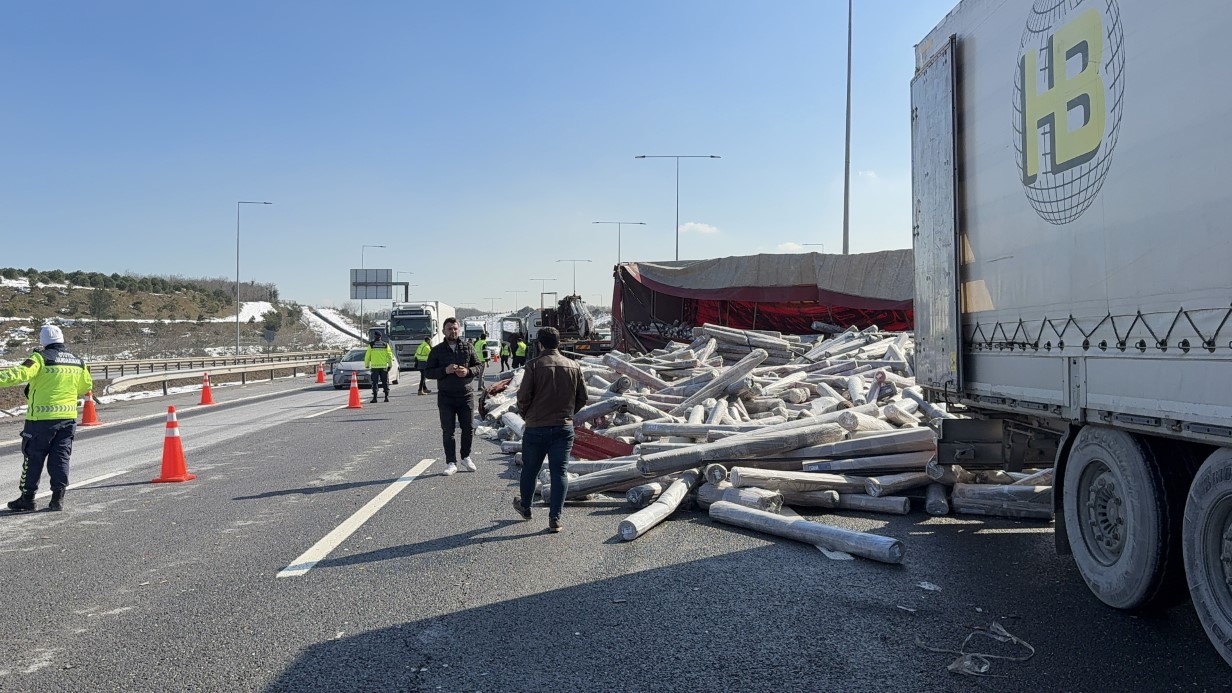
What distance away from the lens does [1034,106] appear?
200 inches

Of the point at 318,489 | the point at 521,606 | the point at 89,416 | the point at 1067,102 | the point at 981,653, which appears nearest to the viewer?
the point at 981,653

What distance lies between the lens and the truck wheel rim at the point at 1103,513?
468 cm

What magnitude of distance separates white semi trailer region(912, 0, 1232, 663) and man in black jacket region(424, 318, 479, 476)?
5.63m

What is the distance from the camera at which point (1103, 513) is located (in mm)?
4863

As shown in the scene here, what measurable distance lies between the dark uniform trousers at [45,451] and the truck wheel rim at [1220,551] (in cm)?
883

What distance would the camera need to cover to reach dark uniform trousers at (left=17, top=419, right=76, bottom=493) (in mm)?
8055

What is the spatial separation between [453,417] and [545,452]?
10.1ft

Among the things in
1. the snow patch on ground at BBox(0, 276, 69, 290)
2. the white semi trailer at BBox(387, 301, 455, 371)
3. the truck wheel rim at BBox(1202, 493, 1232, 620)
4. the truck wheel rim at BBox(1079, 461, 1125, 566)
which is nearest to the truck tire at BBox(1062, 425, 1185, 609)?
the truck wheel rim at BBox(1079, 461, 1125, 566)

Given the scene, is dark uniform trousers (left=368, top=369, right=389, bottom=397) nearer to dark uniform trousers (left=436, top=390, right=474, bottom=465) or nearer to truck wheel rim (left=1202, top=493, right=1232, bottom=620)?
dark uniform trousers (left=436, top=390, right=474, bottom=465)

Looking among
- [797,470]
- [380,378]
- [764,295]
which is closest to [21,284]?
[380,378]

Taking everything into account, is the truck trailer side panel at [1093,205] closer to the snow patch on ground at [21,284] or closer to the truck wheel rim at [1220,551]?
the truck wheel rim at [1220,551]

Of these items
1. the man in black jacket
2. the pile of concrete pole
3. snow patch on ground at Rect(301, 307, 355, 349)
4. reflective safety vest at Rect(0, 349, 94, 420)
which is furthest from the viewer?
snow patch on ground at Rect(301, 307, 355, 349)

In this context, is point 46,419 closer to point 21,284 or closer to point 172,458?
point 172,458

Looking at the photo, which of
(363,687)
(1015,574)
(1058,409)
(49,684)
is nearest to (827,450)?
(1015,574)
